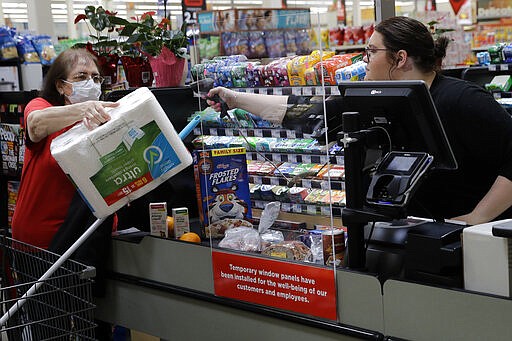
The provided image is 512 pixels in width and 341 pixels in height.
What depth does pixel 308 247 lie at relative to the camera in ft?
8.77

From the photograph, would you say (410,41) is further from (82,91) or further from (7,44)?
(7,44)

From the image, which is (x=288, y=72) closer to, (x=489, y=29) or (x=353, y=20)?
(x=489, y=29)

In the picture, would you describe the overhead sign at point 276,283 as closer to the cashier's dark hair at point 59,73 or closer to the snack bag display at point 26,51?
the cashier's dark hair at point 59,73

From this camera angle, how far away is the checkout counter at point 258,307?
2.15 m

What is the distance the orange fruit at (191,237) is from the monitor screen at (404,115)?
41.2 inches

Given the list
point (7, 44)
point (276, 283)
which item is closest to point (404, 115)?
point (276, 283)

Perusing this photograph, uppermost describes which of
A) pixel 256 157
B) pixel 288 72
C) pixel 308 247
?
pixel 288 72

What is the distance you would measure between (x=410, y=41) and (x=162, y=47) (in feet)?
4.96

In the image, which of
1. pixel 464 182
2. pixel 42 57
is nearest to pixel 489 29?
pixel 42 57

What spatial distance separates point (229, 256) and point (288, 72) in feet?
2.47

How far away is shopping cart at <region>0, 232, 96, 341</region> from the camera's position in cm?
267

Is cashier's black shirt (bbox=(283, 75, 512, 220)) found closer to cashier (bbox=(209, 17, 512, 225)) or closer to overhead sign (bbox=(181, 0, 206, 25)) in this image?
cashier (bbox=(209, 17, 512, 225))

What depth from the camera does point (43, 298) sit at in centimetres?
290

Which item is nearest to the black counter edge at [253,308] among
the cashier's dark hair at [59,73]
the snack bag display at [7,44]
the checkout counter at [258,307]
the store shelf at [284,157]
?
the checkout counter at [258,307]
